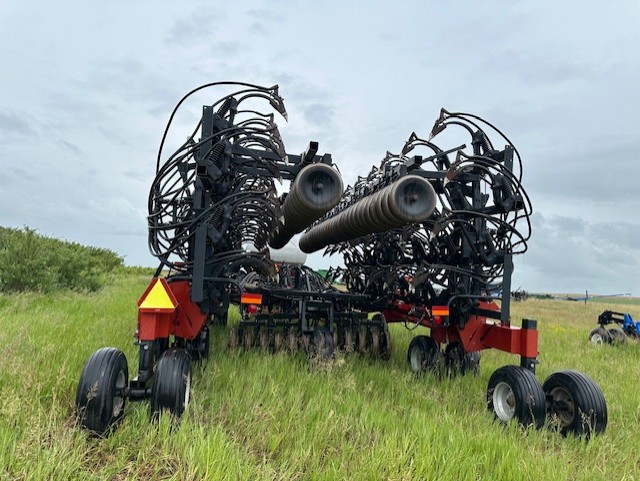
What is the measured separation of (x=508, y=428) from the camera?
152 inches

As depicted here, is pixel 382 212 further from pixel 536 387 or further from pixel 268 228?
pixel 536 387

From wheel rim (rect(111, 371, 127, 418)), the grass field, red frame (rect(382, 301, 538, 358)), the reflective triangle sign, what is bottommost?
the grass field

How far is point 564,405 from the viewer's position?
4.13 meters

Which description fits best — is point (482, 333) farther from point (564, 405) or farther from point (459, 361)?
point (564, 405)

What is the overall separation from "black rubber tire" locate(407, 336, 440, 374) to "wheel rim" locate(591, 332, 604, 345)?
651 centimetres

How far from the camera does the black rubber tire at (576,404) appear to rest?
12.6 feet

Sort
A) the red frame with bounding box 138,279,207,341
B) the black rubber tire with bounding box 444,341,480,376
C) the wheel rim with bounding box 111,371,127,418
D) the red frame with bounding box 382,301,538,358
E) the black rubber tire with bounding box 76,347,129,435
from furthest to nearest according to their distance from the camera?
the black rubber tire with bounding box 444,341,480,376, the red frame with bounding box 382,301,538,358, the red frame with bounding box 138,279,207,341, the wheel rim with bounding box 111,371,127,418, the black rubber tire with bounding box 76,347,129,435

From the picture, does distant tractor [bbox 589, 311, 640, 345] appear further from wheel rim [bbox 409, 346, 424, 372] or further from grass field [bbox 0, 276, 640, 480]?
wheel rim [bbox 409, 346, 424, 372]

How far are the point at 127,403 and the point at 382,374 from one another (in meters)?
3.14

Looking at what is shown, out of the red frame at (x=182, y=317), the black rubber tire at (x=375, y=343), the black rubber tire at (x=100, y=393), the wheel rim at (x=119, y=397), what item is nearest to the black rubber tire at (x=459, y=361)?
the black rubber tire at (x=375, y=343)

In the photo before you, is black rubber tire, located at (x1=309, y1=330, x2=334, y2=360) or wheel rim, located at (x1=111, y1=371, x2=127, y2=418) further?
black rubber tire, located at (x1=309, y1=330, x2=334, y2=360)

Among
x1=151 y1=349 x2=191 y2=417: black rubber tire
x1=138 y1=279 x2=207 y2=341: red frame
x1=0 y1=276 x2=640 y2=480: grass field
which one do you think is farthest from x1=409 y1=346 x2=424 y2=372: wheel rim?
x1=151 y1=349 x2=191 y2=417: black rubber tire

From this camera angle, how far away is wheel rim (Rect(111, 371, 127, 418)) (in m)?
3.22

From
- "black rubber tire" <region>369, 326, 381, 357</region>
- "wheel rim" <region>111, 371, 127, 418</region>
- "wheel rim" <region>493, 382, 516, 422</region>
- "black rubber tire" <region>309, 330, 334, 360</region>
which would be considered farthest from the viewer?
"black rubber tire" <region>369, 326, 381, 357</region>
